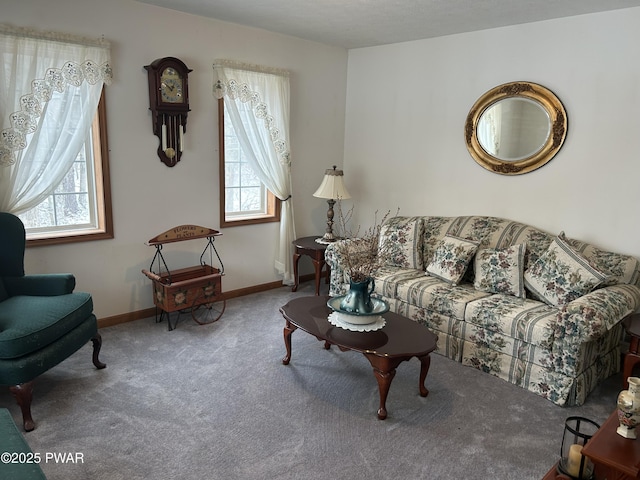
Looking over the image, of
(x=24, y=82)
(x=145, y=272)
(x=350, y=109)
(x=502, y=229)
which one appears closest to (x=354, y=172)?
(x=350, y=109)

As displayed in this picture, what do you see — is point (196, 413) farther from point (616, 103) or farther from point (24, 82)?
point (616, 103)

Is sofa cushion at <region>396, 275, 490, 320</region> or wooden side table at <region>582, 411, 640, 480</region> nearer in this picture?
wooden side table at <region>582, 411, 640, 480</region>

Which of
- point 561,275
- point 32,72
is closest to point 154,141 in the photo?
point 32,72

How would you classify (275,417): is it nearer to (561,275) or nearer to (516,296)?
(516,296)

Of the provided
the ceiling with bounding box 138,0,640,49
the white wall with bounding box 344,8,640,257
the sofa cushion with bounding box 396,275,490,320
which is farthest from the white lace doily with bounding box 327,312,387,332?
the ceiling with bounding box 138,0,640,49

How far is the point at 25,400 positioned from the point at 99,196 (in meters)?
1.69

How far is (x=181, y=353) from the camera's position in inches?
132

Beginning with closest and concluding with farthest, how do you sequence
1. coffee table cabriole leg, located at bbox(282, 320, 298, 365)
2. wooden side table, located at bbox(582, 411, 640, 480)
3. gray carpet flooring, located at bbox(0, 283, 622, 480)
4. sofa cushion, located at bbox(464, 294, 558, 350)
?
1. wooden side table, located at bbox(582, 411, 640, 480)
2. gray carpet flooring, located at bbox(0, 283, 622, 480)
3. sofa cushion, located at bbox(464, 294, 558, 350)
4. coffee table cabriole leg, located at bbox(282, 320, 298, 365)

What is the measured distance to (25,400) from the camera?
96.0 inches

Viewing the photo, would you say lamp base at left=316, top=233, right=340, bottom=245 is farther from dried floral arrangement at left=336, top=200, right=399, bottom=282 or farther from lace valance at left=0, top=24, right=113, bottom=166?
lace valance at left=0, top=24, right=113, bottom=166

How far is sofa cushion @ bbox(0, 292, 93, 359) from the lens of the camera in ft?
7.91

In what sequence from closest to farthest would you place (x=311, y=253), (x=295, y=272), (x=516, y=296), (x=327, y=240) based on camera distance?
(x=516, y=296)
(x=311, y=253)
(x=327, y=240)
(x=295, y=272)

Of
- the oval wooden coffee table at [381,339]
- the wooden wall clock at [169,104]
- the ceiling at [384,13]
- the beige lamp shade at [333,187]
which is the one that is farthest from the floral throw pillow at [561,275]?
the wooden wall clock at [169,104]

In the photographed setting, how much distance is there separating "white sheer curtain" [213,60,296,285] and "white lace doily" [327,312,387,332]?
6.33ft
